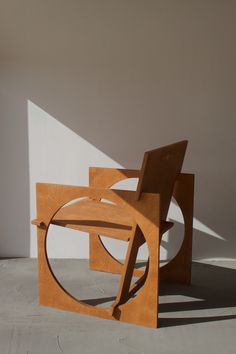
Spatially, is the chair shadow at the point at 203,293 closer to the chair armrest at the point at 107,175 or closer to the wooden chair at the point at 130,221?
the wooden chair at the point at 130,221

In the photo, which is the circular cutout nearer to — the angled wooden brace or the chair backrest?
the angled wooden brace

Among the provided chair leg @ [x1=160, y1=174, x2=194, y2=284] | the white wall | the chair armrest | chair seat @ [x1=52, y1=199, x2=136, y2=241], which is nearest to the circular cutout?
the white wall

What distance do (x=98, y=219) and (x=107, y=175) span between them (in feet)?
1.47

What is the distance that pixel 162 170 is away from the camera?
2.56 meters

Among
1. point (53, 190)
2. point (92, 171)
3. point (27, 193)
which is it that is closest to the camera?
point (53, 190)

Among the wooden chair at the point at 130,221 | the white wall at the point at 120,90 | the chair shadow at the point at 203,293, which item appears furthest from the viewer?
the white wall at the point at 120,90

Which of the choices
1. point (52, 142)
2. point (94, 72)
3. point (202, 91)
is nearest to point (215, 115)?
point (202, 91)

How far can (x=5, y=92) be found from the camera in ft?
10.8

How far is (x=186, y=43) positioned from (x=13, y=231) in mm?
1736

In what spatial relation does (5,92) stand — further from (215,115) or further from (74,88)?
(215,115)

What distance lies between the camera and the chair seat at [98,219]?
2.60 metres

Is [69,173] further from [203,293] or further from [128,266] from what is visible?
[203,293]

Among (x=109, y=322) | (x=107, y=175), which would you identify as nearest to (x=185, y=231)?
(x=107, y=175)

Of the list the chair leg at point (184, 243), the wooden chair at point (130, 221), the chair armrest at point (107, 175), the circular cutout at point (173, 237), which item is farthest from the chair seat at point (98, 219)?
the circular cutout at point (173, 237)
